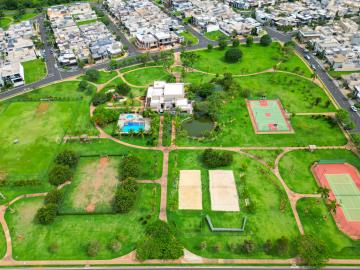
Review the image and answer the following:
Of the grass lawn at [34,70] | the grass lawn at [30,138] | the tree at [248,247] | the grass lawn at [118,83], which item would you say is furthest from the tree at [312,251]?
the grass lawn at [34,70]

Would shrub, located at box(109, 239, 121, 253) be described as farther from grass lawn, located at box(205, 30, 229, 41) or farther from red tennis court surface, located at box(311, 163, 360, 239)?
grass lawn, located at box(205, 30, 229, 41)

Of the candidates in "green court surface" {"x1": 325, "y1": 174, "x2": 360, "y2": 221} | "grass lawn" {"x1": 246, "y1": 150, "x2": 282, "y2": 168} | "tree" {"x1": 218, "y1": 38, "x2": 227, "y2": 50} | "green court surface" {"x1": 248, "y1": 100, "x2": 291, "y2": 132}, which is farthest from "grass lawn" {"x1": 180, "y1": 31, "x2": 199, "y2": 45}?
"green court surface" {"x1": 325, "y1": 174, "x2": 360, "y2": 221}

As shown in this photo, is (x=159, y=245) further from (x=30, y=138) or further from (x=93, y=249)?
(x=30, y=138)

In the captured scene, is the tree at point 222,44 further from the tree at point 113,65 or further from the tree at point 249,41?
the tree at point 113,65

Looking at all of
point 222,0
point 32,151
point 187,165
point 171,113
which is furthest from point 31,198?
point 222,0

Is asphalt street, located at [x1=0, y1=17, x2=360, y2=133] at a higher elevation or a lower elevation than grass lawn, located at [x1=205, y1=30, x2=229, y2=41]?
lower

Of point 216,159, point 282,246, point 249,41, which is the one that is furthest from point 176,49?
point 282,246
